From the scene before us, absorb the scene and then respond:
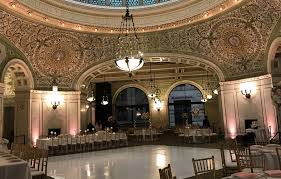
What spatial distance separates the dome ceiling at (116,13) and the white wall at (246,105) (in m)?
3.57

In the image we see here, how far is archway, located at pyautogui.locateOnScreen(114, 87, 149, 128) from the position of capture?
21672mm

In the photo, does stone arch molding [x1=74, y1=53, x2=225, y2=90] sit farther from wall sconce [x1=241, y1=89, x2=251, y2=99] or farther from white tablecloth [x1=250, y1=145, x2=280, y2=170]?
white tablecloth [x1=250, y1=145, x2=280, y2=170]

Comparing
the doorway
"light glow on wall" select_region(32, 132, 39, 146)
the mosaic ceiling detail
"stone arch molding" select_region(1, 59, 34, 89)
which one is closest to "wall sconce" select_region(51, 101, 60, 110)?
the mosaic ceiling detail

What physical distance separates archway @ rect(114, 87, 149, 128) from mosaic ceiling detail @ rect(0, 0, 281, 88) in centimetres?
831

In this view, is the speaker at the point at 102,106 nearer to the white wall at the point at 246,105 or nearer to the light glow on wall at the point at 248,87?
the white wall at the point at 246,105

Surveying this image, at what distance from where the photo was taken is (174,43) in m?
13.2

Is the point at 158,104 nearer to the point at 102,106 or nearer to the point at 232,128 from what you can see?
the point at 102,106

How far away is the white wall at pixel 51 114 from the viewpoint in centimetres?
1223

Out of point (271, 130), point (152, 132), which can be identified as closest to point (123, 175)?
point (271, 130)

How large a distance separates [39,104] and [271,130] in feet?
35.1

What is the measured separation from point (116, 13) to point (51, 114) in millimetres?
6030

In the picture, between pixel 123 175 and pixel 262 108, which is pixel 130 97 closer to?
pixel 262 108

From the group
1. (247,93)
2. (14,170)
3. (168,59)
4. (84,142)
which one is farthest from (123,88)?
(14,170)

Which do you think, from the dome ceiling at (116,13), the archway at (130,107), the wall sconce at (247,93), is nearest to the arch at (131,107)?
the archway at (130,107)
